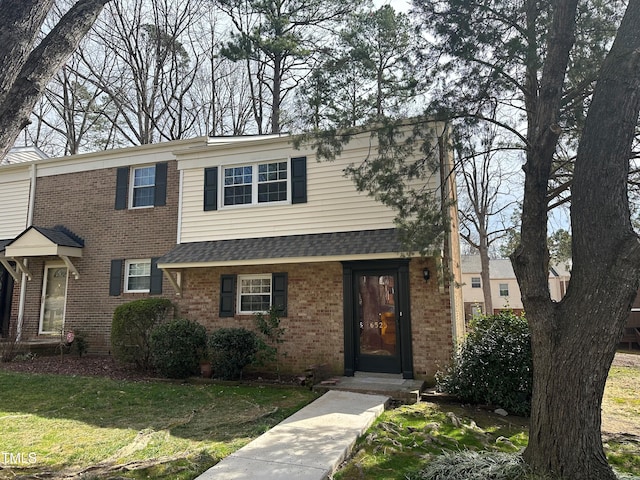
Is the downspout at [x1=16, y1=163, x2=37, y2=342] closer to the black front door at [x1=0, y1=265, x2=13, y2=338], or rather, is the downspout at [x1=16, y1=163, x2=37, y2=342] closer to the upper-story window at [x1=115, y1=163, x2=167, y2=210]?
the black front door at [x1=0, y1=265, x2=13, y2=338]

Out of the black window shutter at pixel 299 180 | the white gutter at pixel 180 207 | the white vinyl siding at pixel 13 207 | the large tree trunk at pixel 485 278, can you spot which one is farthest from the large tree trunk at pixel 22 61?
the large tree trunk at pixel 485 278

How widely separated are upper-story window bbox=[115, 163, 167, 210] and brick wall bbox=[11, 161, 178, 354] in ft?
0.70

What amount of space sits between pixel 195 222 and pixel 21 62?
7.57 metres

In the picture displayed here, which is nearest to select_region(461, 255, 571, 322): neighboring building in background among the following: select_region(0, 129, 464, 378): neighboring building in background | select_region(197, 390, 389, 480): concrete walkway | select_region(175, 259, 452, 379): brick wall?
select_region(0, 129, 464, 378): neighboring building in background

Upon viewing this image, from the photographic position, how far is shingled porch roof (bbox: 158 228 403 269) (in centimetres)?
845

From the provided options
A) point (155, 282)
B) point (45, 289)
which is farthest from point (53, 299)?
point (155, 282)

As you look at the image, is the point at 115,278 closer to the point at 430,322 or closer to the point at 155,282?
the point at 155,282

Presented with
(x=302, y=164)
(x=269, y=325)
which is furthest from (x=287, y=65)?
(x=269, y=325)

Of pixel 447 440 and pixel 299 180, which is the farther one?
pixel 299 180

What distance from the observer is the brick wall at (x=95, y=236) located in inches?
451

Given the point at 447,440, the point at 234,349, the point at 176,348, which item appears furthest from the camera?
the point at 176,348

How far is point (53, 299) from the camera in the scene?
41.1ft

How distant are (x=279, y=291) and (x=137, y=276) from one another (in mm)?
4524

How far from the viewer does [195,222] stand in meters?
11.0
